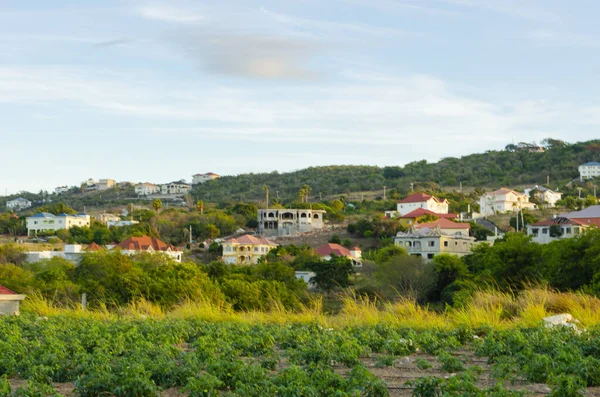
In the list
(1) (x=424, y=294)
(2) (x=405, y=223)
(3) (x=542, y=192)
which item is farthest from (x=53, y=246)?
(3) (x=542, y=192)

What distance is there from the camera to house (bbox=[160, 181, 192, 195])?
17852 centimetres

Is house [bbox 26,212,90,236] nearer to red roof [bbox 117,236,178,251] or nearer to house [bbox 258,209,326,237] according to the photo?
house [bbox 258,209,326,237]

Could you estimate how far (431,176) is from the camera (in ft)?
487

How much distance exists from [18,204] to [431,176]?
3156 inches

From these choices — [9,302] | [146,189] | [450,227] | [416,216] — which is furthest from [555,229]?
[146,189]

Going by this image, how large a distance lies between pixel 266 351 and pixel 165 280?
852 inches

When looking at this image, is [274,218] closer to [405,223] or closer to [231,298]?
[405,223]

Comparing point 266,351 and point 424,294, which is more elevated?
point 266,351

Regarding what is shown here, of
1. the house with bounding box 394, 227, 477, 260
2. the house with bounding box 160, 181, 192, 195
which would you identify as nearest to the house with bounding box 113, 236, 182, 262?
the house with bounding box 394, 227, 477, 260

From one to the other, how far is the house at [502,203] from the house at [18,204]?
9696cm

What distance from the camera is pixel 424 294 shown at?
164 ft

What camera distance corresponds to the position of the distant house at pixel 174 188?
586 ft

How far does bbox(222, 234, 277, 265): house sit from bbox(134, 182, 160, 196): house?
102 m

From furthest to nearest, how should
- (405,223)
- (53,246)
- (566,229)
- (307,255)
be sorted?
(405,223)
(53,246)
(566,229)
(307,255)
